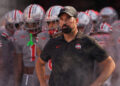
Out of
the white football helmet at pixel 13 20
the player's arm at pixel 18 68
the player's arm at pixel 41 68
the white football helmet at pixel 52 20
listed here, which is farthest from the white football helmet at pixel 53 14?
the white football helmet at pixel 13 20

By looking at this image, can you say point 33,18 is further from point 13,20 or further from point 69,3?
→ point 13,20

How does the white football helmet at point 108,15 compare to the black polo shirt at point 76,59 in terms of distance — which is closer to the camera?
the black polo shirt at point 76,59

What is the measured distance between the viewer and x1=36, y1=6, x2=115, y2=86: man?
1811 mm

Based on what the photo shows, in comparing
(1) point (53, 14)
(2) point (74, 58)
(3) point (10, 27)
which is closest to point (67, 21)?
(2) point (74, 58)

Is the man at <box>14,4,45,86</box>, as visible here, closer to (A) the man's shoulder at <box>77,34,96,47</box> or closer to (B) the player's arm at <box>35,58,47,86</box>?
(B) the player's arm at <box>35,58,47,86</box>

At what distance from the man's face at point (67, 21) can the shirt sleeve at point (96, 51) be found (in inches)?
6.0

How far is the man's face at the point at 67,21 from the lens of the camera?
1.84 metres

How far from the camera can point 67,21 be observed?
6.07ft

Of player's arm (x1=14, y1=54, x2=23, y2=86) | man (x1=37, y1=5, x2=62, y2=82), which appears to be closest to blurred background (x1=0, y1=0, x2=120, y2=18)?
man (x1=37, y1=5, x2=62, y2=82)

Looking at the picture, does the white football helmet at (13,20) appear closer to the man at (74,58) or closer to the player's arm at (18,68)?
the player's arm at (18,68)

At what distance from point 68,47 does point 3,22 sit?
2.11 meters

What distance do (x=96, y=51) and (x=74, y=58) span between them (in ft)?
0.51

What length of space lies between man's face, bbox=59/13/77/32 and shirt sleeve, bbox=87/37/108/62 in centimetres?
15

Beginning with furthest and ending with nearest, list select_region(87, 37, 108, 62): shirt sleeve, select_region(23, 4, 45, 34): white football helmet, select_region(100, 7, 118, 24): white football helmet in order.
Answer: select_region(100, 7, 118, 24): white football helmet, select_region(23, 4, 45, 34): white football helmet, select_region(87, 37, 108, 62): shirt sleeve
